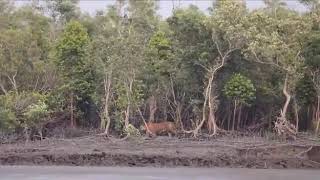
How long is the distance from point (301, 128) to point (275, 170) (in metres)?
9.30

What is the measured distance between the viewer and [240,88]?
88.7 ft

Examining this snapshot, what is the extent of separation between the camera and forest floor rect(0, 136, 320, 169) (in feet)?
72.3

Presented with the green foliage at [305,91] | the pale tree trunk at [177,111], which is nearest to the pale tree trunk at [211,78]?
the pale tree trunk at [177,111]

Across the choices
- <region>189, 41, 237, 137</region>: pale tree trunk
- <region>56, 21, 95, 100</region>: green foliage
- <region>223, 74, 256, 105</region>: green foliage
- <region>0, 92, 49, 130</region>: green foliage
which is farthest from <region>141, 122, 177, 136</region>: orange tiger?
<region>0, 92, 49, 130</region>: green foliage

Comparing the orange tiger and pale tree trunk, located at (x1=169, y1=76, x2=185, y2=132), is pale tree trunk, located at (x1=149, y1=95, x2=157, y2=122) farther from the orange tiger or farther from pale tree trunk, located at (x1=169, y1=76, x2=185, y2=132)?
pale tree trunk, located at (x1=169, y1=76, x2=185, y2=132)

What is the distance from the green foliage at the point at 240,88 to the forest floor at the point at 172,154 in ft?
8.25

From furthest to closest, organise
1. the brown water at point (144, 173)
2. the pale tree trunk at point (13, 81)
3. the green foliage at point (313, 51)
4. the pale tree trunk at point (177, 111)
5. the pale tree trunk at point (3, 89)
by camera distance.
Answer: the pale tree trunk at point (177, 111), the pale tree trunk at point (3, 89), the pale tree trunk at point (13, 81), the green foliage at point (313, 51), the brown water at point (144, 173)

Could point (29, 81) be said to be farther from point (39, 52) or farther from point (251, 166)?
point (251, 166)

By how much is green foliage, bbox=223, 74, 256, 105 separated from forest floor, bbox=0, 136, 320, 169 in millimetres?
2513

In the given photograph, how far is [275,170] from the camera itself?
20781 millimetres

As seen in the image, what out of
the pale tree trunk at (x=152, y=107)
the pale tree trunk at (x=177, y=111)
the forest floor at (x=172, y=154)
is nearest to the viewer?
the forest floor at (x=172, y=154)

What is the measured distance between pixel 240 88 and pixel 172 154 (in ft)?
20.2

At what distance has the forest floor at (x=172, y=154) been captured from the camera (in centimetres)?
2203

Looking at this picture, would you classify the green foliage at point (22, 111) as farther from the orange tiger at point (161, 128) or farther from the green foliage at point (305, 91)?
the green foliage at point (305, 91)
